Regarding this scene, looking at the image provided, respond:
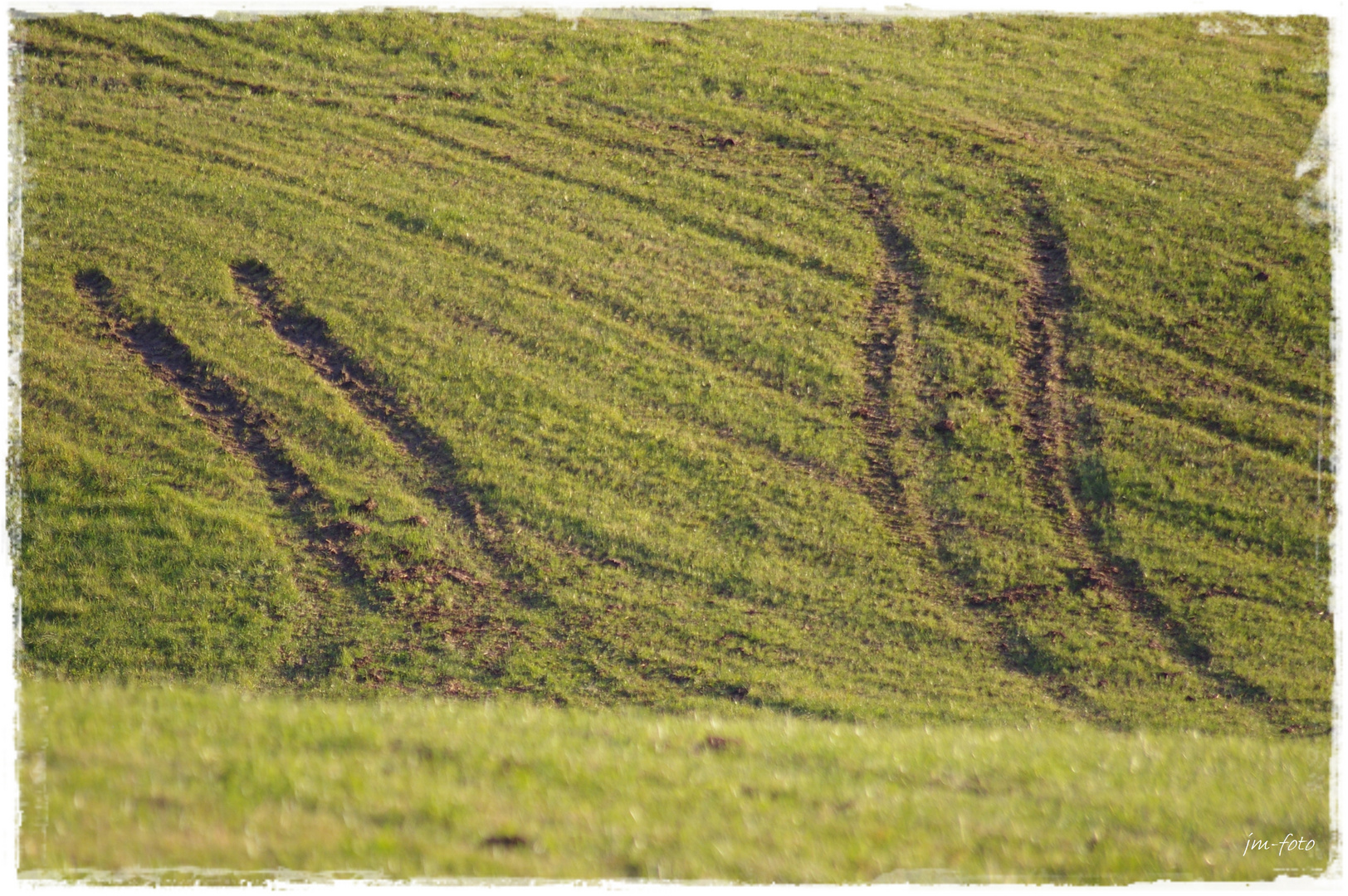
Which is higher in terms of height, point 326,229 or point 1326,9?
point 1326,9

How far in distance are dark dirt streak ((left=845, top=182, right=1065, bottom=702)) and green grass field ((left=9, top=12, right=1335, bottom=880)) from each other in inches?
5.5

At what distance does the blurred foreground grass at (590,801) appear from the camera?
29.6 feet

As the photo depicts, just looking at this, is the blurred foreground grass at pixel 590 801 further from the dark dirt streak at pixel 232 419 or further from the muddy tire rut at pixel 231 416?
the muddy tire rut at pixel 231 416

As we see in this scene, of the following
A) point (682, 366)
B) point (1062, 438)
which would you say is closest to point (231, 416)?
point (682, 366)

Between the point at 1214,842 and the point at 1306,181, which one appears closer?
the point at 1214,842

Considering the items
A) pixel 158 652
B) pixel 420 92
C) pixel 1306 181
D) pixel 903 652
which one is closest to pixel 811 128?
pixel 420 92

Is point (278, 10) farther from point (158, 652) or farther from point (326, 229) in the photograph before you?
point (158, 652)

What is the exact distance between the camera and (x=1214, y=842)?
34.5 ft

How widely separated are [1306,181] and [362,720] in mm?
37235

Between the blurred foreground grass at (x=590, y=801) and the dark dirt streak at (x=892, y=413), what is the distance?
6.33 meters

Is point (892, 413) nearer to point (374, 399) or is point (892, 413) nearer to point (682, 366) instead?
point (682, 366)

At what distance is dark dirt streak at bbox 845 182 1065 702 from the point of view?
20109 millimetres

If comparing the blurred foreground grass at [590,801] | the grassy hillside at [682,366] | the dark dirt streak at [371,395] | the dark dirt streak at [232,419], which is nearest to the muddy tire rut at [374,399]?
the dark dirt streak at [371,395]

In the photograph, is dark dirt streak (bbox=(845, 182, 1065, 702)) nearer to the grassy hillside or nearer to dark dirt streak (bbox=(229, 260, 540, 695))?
the grassy hillside
